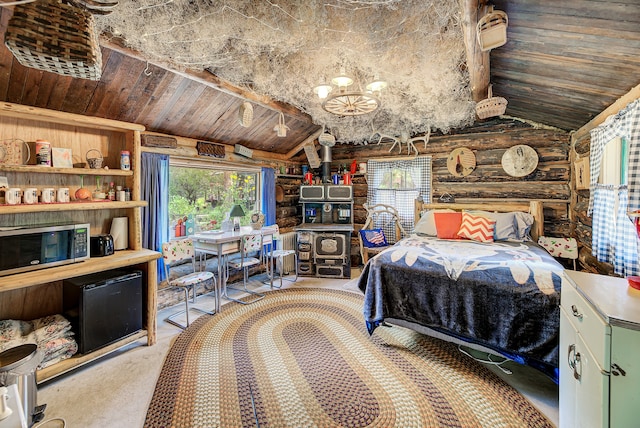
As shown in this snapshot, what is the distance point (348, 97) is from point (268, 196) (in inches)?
103

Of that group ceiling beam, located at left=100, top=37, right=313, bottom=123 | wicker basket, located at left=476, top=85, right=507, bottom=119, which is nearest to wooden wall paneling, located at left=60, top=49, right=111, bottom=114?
ceiling beam, located at left=100, top=37, right=313, bottom=123

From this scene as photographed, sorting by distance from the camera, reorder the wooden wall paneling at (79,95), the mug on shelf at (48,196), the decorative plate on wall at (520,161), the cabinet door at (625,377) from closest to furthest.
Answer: the cabinet door at (625,377) < the mug on shelf at (48,196) < the wooden wall paneling at (79,95) < the decorative plate on wall at (520,161)

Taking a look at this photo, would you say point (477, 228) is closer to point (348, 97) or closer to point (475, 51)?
point (475, 51)

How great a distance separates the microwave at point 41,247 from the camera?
2045 mm

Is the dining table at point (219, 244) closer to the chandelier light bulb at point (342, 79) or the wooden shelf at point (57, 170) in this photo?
the wooden shelf at point (57, 170)

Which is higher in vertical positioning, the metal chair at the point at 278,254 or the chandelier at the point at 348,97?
the chandelier at the point at 348,97

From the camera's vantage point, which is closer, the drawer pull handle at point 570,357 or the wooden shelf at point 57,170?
the drawer pull handle at point 570,357

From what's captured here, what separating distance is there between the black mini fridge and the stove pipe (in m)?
3.37

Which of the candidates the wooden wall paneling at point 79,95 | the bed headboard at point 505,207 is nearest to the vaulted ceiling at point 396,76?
the wooden wall paneling at point 79,95

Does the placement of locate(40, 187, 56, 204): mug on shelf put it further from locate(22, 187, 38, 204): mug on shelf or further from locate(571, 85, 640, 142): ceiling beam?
locate(571, 85, 640, 142): ceiling beam

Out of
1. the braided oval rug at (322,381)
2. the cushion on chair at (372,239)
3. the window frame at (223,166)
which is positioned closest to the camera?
the braided oval rug at (322,381)

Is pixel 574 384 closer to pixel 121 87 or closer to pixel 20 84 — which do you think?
pixel 121 87

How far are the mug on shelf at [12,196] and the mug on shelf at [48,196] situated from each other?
0.14 metres

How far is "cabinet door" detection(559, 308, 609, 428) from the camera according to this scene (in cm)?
113
